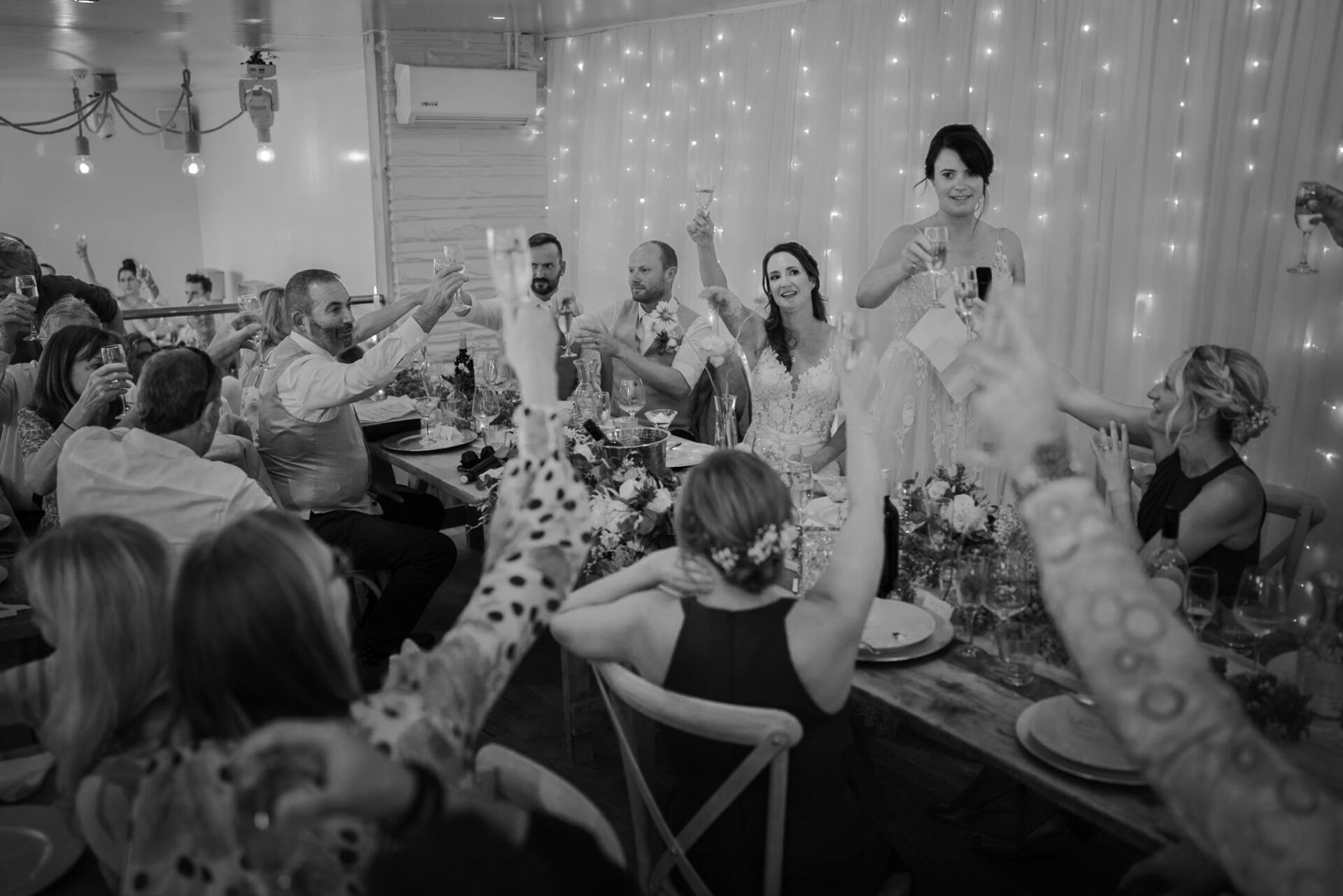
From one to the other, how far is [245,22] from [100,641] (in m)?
5.61

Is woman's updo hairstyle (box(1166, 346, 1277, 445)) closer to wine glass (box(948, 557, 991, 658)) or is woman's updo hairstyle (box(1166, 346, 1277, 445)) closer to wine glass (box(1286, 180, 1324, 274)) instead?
wine glass (box(1286, 180, 1324, 274))

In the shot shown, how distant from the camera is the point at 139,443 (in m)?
2.73

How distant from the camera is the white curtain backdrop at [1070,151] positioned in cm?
371

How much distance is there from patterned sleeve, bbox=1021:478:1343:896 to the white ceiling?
17.0 ft

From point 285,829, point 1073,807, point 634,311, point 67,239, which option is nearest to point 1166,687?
point 1073,807

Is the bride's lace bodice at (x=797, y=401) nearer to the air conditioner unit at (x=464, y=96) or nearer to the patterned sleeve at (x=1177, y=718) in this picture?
the patterned sleeve at (x=1177, y=718)

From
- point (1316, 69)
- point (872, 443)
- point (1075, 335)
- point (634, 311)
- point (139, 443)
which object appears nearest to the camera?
point (872, 443)

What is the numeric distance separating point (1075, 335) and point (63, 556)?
408 centimetres

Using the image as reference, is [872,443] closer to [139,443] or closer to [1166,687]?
[1166,687]

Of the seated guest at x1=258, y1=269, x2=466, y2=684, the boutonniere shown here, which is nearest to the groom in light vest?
Result: the boutonniere

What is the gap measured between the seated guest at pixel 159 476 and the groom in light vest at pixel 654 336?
1.74m

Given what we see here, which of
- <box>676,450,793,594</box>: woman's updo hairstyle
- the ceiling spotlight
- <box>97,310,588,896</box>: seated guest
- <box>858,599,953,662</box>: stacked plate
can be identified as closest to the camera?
<box>97,310,588,896</box>: seated guest

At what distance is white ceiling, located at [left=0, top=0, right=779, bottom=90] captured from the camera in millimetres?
5516

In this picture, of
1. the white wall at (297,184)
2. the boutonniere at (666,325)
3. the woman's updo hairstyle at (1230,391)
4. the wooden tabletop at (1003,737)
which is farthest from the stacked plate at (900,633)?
the white wall at (297,184)
